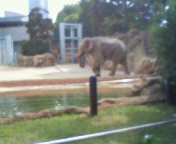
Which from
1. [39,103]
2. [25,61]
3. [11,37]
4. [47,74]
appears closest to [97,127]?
[39,103]

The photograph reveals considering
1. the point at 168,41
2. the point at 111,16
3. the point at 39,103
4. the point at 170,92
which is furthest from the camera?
the point at 111,16

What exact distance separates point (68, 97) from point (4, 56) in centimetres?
1883

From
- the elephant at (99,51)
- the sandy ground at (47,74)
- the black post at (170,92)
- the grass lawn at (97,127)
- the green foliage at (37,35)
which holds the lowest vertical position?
the sandy ground at (47,74)

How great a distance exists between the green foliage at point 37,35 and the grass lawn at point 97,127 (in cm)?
1874

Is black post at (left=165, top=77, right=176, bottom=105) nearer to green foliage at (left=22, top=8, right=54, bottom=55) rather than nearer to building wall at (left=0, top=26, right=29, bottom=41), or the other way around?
green foliage at (left=22, top=8, right=54, bottom=55)

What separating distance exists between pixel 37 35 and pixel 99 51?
34.8 feet

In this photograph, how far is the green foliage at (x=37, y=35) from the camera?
77.9ft

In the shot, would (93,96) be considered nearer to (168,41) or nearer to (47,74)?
(168,41)

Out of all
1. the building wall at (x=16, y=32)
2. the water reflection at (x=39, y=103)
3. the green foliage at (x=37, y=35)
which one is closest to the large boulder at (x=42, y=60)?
the green foliage at (x=37, y=35)

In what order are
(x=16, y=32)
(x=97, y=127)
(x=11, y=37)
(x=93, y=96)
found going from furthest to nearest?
(x=16, y=32), (x=11, y=37), (x=93, y=96), (x=97, y=127)

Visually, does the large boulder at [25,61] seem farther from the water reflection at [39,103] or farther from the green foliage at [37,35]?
the water reflection at [39,103]

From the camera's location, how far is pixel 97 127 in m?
4.35

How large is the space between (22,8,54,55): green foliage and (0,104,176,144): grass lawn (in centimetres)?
1874

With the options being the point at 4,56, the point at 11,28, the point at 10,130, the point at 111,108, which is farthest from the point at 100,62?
the point at 11,28
